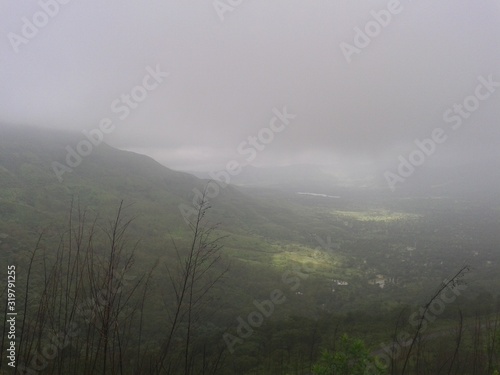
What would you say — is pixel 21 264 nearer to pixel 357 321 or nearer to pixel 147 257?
pixel 147 257

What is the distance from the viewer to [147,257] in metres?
110

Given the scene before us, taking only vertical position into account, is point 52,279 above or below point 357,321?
above

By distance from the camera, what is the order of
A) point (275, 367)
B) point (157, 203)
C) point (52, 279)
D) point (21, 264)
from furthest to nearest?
point (157, 203) < point (21, 264) < point (275, 367) < point (52, 279)

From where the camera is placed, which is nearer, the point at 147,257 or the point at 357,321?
the point at 357,321

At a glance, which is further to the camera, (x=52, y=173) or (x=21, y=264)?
(x=52, y=173)

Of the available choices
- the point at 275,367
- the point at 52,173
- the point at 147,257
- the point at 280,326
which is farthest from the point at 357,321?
the point at 52,173

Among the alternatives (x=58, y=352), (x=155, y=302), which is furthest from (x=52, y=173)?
(x=58, y=352)

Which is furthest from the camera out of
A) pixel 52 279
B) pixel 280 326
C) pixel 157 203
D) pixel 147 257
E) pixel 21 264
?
pixel 157 203

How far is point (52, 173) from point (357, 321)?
184738 mm

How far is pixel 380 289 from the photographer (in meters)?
115

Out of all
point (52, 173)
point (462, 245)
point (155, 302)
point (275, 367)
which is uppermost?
point (52, 173)

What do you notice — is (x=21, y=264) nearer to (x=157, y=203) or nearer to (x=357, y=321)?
(x=357, y=321)

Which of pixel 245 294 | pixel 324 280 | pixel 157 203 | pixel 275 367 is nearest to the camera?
pixel 275 367

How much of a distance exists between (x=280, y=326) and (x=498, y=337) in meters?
46.5
